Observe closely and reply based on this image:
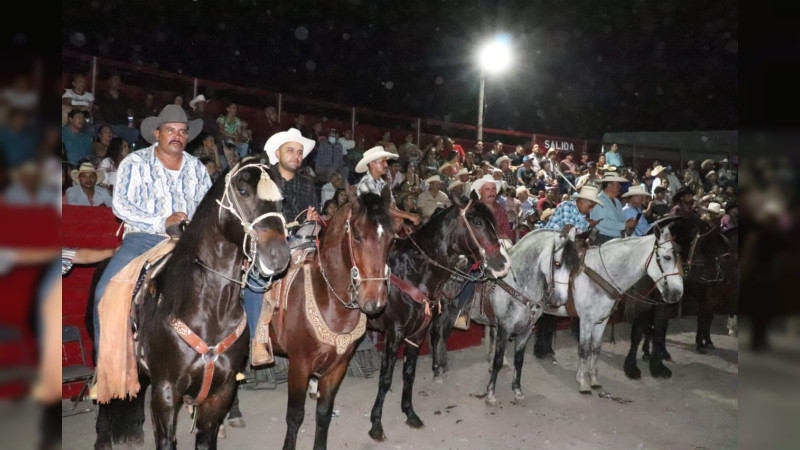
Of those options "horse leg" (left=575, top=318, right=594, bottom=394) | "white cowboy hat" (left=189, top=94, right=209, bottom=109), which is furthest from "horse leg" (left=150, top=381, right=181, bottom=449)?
"white cowboy hat" (left=189, top=94, right=209, bottom=109)

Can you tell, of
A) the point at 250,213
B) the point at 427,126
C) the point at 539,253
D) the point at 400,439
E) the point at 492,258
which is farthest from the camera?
the point at 427,126

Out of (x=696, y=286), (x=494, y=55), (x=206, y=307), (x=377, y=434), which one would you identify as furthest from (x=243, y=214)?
(x=494, y=55)

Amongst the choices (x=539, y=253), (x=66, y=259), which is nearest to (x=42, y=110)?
(x=66, y=259)

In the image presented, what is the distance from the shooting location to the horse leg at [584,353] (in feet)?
27.5

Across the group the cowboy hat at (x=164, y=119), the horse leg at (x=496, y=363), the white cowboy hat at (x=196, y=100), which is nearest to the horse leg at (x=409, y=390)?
the horse leg at (x=496, y=363)

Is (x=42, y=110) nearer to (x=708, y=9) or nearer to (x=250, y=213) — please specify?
(x=250, y=213)

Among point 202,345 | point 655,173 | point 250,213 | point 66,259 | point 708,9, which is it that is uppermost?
point 708,9

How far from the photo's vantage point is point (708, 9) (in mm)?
29453

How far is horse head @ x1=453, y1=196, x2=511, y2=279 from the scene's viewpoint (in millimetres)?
7055

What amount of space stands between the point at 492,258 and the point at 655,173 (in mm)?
16722

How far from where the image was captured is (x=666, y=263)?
8797 mm

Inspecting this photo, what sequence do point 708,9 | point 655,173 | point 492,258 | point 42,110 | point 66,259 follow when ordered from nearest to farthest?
point 42,110
point 66,259
point 492,258
point 655,173
point 708,9

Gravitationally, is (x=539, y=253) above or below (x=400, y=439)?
above

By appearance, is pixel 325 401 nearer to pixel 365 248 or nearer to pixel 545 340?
pixel 365 248
